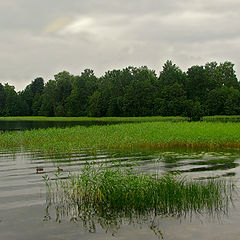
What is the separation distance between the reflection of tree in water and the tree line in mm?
92384

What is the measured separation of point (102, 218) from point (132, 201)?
4.18 ft

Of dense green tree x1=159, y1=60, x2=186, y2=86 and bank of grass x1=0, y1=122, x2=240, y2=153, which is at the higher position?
dense green tree x1=159, y1=60, x2=186, y2=86

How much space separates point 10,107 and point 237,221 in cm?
14667

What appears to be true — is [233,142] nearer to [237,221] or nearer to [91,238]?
[237,221]

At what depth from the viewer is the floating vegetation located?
1106 cm

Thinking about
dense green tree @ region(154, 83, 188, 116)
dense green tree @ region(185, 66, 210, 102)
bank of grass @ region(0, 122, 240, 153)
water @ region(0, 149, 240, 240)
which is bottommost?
water @ region(0, 149, 240, 240)

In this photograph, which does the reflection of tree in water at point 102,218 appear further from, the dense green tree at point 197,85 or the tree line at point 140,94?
the dense green tree at point 197,85

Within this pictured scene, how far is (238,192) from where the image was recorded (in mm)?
13539

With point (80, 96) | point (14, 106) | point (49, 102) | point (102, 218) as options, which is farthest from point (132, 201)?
point (14, 106)

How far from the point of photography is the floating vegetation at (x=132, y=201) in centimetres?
1106

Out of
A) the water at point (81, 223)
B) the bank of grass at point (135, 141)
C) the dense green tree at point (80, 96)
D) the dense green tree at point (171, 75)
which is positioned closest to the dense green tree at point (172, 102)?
the dense green tree at point (171, 75)

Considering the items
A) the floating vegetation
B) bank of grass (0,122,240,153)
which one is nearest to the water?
the floating vegetation

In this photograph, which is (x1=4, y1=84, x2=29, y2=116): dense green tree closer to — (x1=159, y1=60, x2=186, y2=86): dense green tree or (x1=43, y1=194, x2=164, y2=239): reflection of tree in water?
(x1=159, y1=60, x2=186, y2=86): dense green tree

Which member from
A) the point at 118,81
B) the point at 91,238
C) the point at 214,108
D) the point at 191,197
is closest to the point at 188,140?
the point at 191,197
